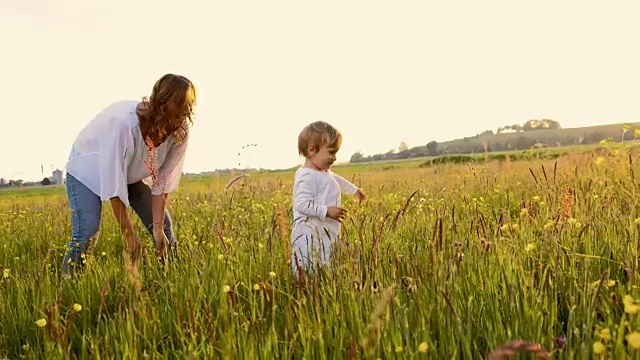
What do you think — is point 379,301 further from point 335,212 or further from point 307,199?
point 307,199

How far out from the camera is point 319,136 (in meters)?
3.97

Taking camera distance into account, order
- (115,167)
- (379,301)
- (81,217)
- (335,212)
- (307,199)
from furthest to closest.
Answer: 1. (81,217)
2. (115,167)
3. (307,199)
4. (335,212)
5. (379,301)

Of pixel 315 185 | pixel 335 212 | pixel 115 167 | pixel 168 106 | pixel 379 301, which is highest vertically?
pixel 168 106

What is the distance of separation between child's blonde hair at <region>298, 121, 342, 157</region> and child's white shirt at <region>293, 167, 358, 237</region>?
19 cm

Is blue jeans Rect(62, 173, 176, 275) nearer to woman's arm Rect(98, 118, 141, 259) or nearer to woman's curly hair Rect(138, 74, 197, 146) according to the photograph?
woman's arm Rect(98, 118, 141, 259)

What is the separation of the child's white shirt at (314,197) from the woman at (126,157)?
3.03ft

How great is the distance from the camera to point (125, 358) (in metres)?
2.06

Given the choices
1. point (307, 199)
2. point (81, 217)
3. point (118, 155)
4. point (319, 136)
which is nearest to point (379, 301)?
point (307, 199)

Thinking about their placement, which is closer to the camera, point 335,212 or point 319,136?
point 335,212

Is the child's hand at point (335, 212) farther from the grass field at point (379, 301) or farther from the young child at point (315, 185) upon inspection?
the grass field at point (379, 301)

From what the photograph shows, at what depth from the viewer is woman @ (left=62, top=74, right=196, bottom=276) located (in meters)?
4.02

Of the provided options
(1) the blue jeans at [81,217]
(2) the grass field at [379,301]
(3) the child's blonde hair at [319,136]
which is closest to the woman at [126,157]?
(1) the blue jeans at [81,217]

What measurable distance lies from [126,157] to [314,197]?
1.41m

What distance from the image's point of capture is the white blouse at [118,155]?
4.06 meters
